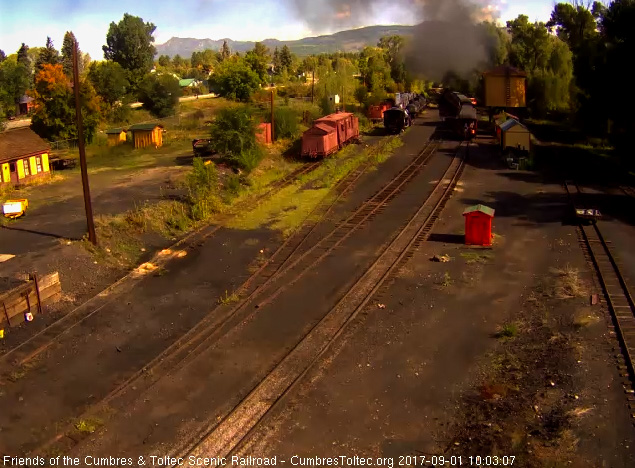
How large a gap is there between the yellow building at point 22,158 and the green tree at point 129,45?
53454 millimetres

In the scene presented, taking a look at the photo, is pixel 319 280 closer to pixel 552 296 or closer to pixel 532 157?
pixel 552 296

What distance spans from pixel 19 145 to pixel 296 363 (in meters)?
23.6

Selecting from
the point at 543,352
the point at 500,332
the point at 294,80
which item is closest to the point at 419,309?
the point at 500,332

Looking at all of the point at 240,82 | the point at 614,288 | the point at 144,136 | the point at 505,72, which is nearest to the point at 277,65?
the point at 240,82

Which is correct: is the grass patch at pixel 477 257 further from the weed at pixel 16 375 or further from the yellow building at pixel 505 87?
the yellow building at pixel 505 87

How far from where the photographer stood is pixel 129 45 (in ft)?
263

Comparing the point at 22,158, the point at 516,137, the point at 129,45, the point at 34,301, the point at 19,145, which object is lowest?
the point at 34,301

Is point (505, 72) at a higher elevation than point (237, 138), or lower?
higher

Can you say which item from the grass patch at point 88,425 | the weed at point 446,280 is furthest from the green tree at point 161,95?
the grass patch at point 88,425

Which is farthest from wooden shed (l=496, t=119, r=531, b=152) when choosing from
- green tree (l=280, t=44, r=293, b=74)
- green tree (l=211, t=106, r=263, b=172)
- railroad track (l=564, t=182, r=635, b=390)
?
green tree (l=280, t=44, r=293, b=74)

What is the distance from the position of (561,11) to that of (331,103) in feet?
81.4

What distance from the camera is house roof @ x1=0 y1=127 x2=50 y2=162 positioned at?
27.2 meters

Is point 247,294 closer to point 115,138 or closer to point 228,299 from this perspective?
point 228,299

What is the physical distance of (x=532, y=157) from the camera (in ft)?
103
